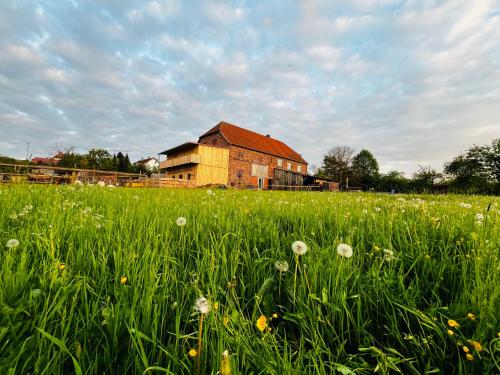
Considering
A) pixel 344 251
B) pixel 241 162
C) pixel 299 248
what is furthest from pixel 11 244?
pixel 241 162

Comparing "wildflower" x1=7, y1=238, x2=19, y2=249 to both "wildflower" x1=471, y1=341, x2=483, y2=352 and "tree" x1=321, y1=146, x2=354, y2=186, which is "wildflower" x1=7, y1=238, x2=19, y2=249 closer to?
"wildflower" x1=471, y1=341, x2=483, y2=352

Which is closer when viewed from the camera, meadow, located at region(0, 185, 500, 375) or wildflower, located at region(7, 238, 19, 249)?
meadow, located at region(0, 185, 500, 375)

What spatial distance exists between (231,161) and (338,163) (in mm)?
42989

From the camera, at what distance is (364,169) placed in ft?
283

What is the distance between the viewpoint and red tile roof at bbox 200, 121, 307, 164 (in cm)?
4840

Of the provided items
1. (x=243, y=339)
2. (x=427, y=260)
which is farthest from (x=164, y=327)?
(x=427, y=260)

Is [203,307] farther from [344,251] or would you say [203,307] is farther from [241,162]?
[241,162]

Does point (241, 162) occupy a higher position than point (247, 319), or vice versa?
point (241, 162)

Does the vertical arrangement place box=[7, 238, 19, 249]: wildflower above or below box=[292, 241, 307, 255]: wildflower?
below

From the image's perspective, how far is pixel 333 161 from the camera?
77.8 m

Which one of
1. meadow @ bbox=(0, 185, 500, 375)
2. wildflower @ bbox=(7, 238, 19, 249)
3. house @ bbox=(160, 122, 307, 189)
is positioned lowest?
meadow @ bbox=(0, 185, 500, 375)

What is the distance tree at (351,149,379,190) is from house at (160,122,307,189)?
25.2 m

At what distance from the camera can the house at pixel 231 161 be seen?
43.1m

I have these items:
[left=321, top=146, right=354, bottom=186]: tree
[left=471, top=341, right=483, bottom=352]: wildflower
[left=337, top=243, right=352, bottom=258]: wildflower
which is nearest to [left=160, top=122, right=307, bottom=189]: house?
[left=321, top=146, right=354, bottom=186]: tree
